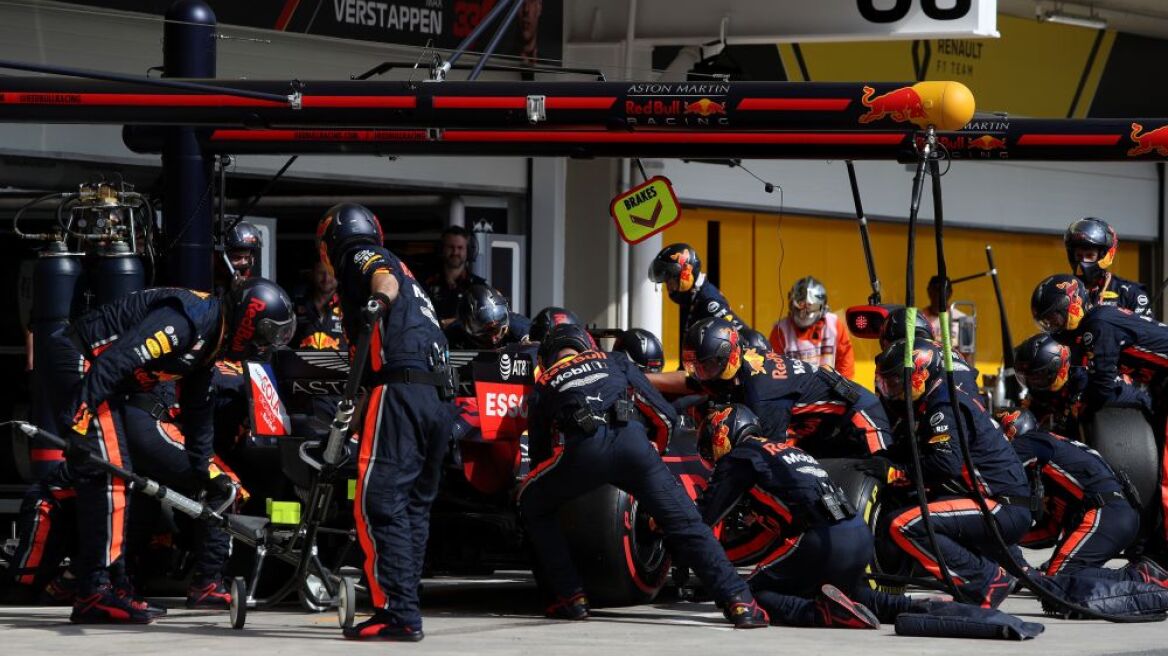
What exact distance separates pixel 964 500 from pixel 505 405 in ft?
7.22

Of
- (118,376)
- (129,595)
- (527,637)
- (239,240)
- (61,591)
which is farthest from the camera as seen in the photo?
(239,240)

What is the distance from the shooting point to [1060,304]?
10516 mm

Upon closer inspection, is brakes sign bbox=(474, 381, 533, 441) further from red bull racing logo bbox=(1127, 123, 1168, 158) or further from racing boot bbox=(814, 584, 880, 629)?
red bull racing logo bbox=(1127, 123, 1168, 158)

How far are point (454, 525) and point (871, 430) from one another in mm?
2376

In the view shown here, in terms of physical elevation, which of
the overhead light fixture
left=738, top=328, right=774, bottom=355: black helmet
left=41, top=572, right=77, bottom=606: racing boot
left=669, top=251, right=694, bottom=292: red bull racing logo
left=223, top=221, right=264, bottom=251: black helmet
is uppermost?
the overhead light fixture

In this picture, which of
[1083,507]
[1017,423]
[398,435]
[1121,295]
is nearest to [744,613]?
[398,435]

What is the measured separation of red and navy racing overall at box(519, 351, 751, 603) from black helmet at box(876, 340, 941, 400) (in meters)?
1.37

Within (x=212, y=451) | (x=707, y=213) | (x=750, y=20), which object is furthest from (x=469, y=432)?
(x=707, y=213)

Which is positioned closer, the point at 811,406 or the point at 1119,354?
the point at 811,406

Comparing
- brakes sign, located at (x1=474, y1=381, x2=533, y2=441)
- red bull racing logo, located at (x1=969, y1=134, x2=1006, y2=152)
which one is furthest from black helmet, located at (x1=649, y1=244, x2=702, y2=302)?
brakes sign, located at (x1=474, y1=381, x2=533, y2=441)

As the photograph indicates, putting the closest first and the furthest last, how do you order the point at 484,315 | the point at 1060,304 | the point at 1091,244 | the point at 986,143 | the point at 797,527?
1. the point at 797,527
2. the point at 986,143
3. the point at 484,315
4. the point at 1060,304
5. the point at 1091,244

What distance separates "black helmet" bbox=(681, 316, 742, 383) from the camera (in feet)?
30.4

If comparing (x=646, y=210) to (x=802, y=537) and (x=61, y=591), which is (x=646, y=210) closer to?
(x=802, y=537)

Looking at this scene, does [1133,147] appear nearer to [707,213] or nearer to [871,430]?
[871,430]
